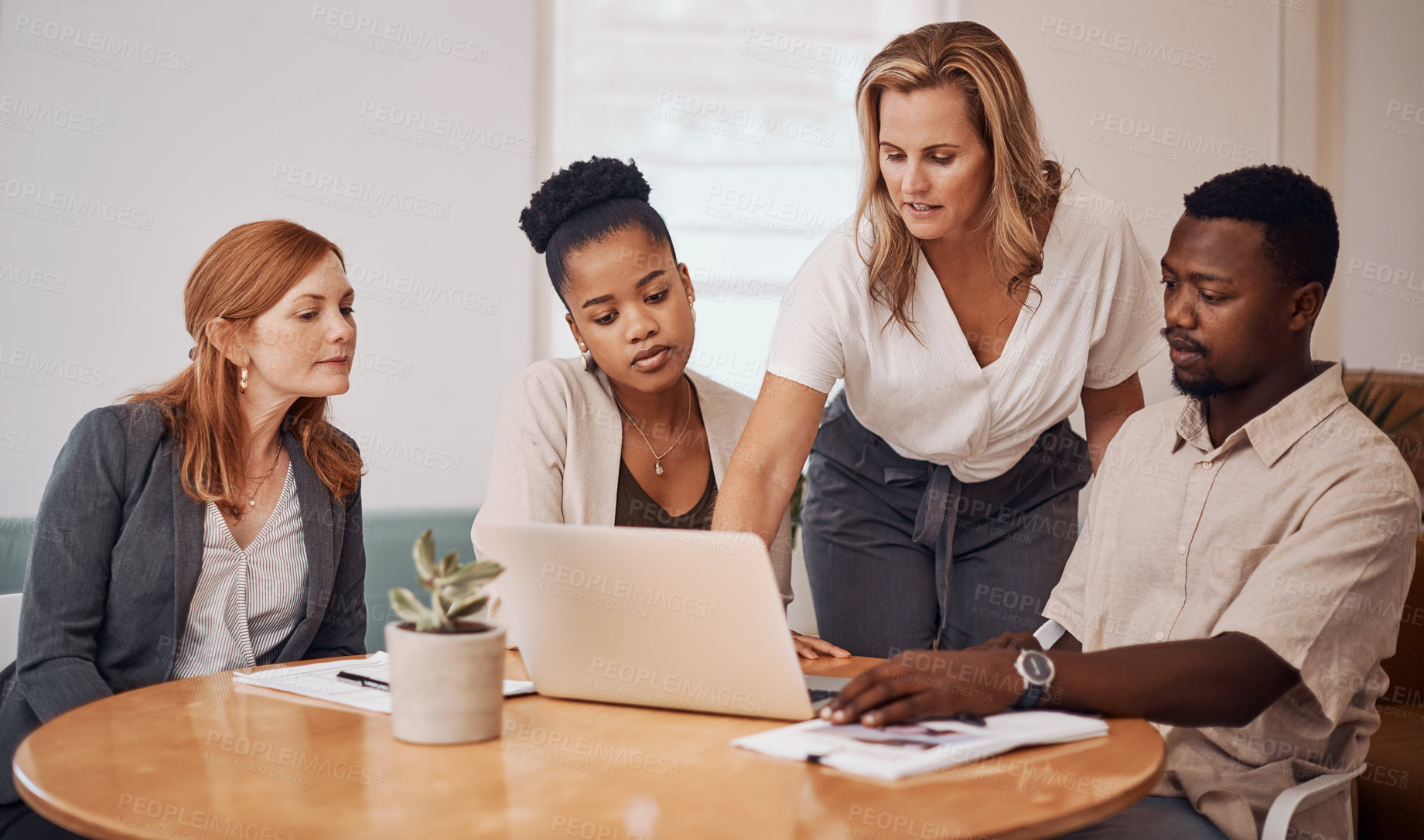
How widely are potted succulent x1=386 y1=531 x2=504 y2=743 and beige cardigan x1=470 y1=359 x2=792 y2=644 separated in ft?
2.57

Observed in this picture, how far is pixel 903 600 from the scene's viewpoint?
2229 millimetres

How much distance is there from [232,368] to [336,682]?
2.81 ft

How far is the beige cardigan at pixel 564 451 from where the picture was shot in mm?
2021

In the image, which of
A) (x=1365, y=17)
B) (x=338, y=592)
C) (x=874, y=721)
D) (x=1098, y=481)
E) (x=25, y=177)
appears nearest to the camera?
(x=874, y=721)

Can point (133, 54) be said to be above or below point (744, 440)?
above

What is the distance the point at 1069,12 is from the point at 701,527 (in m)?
2.66

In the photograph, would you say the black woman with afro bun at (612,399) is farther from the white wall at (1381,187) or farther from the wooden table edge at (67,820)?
the white wall at (1381,187)

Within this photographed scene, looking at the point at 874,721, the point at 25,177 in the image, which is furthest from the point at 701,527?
the point at 25,177

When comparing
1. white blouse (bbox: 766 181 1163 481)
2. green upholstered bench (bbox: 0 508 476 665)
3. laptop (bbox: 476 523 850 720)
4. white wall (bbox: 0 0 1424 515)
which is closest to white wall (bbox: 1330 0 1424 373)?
white wall (bbox: 0 0 1424 515)

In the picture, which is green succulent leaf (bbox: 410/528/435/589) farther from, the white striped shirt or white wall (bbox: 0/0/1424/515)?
white wall (bbox: 0/0/1424/515)

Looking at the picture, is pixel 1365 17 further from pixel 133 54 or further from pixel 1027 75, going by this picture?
pixel 133 54

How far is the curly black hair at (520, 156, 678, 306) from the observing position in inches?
82.8

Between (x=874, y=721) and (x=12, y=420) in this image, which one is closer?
(x=874, y=721)

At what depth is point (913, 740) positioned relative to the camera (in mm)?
1136
